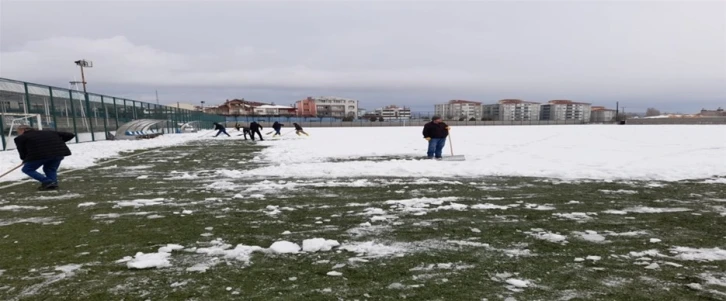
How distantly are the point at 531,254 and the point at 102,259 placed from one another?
4.04m

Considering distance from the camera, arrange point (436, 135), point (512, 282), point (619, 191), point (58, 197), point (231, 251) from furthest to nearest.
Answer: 1. point (436, 135)
2. point (619, 191)
3. point (58, 197)
4. point (231, 251)
5. point (512, 282)

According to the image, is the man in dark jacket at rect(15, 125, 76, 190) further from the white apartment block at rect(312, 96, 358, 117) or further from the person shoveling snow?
the white apartment block at rect(312, 96, 358, 117)

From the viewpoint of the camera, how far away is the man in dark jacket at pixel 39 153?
738 centimetres

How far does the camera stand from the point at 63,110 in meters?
18.6

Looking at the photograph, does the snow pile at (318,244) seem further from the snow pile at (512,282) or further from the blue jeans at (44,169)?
the blue jeans at (44,169)

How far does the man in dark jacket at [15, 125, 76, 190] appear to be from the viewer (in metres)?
7.38

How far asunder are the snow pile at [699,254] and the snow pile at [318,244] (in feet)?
10.6

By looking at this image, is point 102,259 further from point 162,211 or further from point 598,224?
point 598,224

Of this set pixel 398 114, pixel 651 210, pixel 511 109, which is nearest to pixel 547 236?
pixel 651 210

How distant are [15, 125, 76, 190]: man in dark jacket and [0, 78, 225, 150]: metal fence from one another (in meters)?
9.17

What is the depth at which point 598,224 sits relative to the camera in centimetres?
475

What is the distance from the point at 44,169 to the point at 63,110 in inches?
548

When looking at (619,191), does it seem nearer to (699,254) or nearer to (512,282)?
(699,254)

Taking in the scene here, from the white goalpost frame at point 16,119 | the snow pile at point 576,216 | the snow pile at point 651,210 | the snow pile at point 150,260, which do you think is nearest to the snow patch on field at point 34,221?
the snow pile at point 150,260
